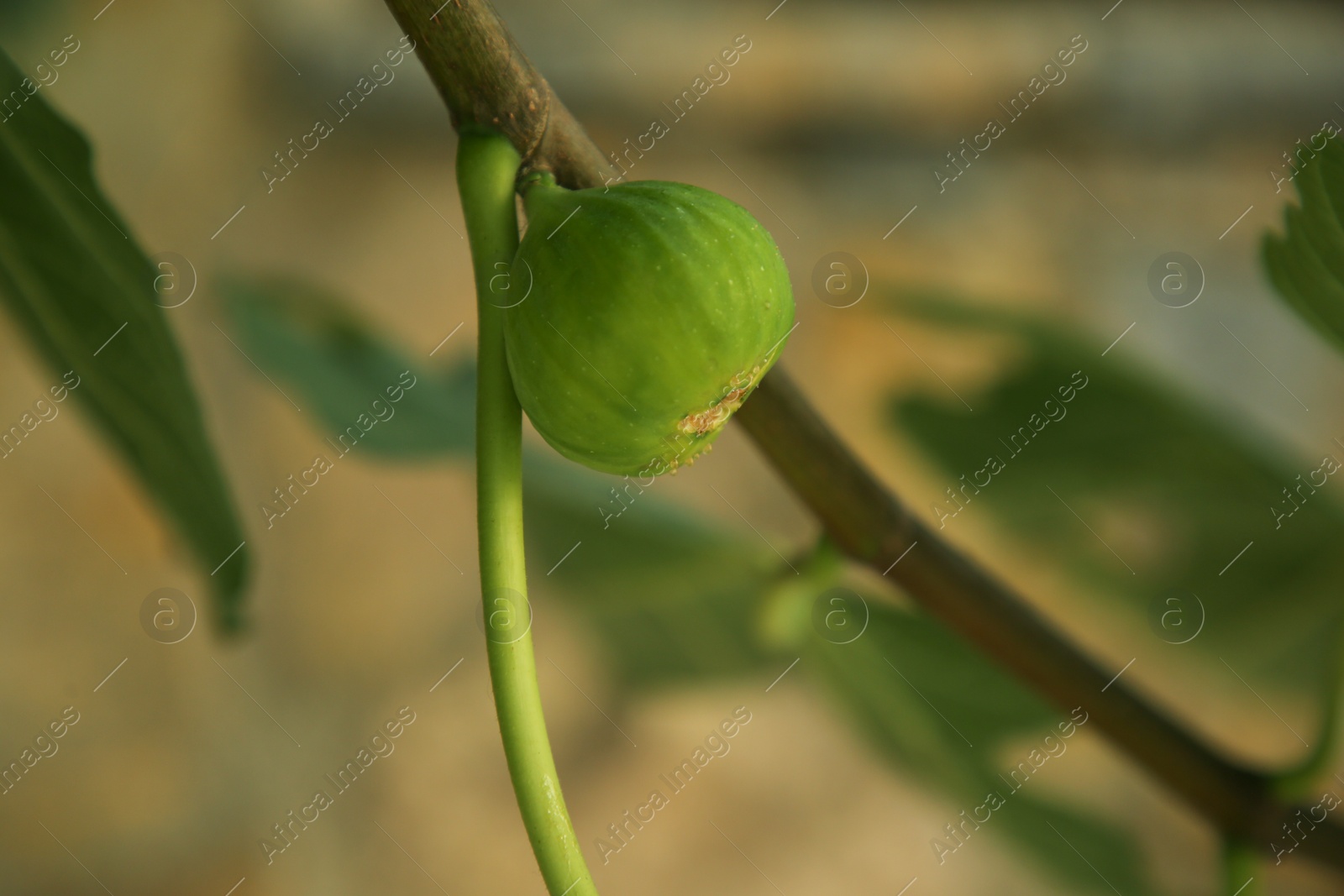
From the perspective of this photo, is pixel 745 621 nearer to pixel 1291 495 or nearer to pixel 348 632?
pixel 1291 495

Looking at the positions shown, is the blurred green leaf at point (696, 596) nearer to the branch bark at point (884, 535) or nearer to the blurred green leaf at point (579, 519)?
the blurred green leaf at point (579, 519)

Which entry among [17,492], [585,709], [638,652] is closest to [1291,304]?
[638,652]

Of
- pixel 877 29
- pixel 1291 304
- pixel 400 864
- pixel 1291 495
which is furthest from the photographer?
pixel 877 29

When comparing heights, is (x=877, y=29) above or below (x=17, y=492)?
below

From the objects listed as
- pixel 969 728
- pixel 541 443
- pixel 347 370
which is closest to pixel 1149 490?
pixel 969 728

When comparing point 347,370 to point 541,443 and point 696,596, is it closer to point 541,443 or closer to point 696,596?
point 696,596

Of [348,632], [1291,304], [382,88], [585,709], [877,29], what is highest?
Result: [382,88]
